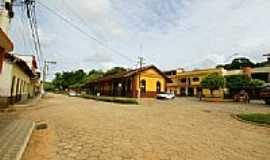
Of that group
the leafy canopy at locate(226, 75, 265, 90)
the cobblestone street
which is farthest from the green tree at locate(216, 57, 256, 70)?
the cobblestone street

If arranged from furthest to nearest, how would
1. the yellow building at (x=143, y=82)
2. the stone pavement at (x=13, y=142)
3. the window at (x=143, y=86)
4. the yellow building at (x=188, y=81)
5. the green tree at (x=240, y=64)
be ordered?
1. the green tree at (x=240, y=64)
2. the yellow building at (x=188, y=81)
3. the window at (x=143, y=86)
4. the yellow building at (x=143, y=82)
5. the stone pavement at (x=13, y=142)

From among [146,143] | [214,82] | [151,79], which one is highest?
[151,79]

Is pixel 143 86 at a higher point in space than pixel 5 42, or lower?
higher

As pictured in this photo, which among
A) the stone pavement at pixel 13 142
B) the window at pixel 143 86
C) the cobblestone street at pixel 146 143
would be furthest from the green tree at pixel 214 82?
the stone pavement at pixel 13 142

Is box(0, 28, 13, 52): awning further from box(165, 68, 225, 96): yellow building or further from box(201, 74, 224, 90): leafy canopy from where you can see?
box(165, 68, 225, 96): yellow building

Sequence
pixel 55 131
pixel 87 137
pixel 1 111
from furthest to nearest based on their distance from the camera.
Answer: pixel 1 111, pixel 55 131, pixel 87 137

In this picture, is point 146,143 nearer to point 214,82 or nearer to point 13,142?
point 13,142

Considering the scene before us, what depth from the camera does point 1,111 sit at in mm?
15273

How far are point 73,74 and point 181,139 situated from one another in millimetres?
105701

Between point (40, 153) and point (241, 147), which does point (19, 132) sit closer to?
point (40, 153)

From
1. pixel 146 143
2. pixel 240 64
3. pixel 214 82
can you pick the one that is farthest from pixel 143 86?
pixel 240 64

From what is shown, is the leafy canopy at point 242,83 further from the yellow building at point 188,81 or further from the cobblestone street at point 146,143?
the cobblestone street at point 146,143

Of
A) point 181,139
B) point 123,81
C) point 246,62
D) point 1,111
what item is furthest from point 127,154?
point 246,62

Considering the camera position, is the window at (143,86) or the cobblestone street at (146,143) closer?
the cobblestone street at (146,143)
